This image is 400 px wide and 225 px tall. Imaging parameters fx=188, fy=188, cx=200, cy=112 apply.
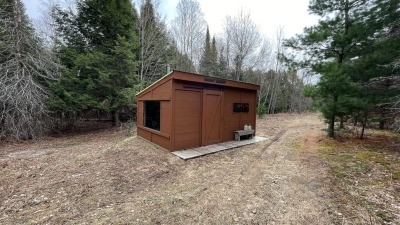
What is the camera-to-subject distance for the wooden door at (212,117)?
6.82 m

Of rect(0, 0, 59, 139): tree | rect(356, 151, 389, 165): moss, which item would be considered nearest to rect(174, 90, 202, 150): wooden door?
rect(356, 151, 389, 165): moss

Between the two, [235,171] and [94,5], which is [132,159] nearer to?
[235,171]

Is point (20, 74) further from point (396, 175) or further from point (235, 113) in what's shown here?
point (396, 175)

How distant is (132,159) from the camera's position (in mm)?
5531

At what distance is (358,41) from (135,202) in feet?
29.1

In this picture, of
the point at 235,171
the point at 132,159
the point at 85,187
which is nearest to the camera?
the point at 85,187

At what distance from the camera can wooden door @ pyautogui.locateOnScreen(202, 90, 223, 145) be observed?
682 cm

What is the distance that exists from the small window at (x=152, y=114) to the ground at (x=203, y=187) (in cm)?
107

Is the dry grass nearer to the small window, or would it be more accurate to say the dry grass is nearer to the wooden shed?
the wooden shed

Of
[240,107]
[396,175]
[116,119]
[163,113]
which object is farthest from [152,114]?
[396,175]

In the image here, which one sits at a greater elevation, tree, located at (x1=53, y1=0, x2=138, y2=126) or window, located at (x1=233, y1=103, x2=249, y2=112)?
tree, located at (x1=53, y1=0, x2=138, y2=126)

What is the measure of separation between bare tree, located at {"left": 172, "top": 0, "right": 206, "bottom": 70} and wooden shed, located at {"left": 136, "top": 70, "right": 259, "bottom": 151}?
36.5 feet

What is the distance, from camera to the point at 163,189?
3855mm

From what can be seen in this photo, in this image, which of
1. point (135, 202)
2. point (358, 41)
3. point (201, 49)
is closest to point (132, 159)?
point (135, 202)
